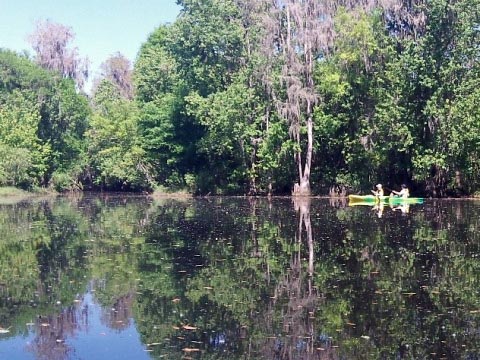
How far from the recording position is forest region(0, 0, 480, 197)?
4109 centimetres

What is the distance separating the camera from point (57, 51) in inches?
2729

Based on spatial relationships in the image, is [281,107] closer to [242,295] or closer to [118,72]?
[242,295]

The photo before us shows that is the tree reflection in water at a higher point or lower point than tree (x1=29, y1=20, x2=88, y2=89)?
lower

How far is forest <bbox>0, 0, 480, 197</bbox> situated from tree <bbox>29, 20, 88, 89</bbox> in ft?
15.2

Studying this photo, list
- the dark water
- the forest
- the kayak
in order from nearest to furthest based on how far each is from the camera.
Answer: the dark water < the kayak < the forest

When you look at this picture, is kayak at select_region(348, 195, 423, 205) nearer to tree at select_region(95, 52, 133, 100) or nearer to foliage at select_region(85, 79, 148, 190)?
foliage at select_region(85, 79, 148, 190)

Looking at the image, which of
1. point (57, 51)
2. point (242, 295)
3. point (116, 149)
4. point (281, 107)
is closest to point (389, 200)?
point (281, 107)

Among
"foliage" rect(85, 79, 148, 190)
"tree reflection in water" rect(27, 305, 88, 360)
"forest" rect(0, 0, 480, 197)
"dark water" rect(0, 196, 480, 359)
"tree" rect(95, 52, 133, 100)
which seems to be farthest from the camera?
"tree" rect(95, 52, 133, 100)

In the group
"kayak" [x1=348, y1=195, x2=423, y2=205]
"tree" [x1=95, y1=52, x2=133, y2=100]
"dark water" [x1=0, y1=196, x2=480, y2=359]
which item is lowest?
"dark water" [x1=0, y1=196, x2=480, y2=359]

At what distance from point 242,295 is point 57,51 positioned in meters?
64.1

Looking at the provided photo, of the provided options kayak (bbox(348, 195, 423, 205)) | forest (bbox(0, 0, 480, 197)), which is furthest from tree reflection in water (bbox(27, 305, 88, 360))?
forest (bbox(0, 0, 480, 197))

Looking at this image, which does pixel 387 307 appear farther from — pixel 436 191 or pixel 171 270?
pixel 436 191

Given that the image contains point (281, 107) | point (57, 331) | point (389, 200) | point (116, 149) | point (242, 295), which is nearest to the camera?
point (57, 331)

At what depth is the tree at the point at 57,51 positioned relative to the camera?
66938 mm
